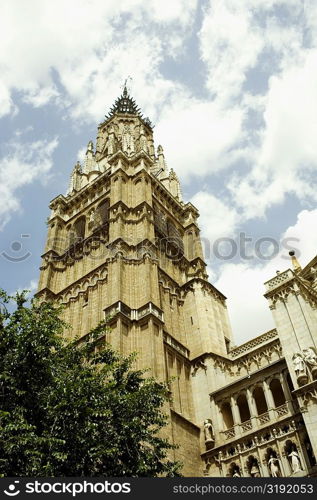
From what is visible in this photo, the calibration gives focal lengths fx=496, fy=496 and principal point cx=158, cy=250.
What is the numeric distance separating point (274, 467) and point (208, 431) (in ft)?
15.8

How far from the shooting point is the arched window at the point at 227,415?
25.2 m

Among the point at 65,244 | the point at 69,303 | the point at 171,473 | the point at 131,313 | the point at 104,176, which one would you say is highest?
the point at 104,176

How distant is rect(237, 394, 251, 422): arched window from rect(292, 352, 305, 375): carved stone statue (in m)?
5.92

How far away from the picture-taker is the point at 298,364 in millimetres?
19578

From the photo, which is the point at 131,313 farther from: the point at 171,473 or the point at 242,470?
the point at 171,473

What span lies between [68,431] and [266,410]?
47.1 feet

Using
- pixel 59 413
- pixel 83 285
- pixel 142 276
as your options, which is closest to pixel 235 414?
pixel 142 276

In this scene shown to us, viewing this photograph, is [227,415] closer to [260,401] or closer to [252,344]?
[260,401]

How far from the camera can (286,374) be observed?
74.9 ft

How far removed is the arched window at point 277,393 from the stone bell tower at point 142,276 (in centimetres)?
399

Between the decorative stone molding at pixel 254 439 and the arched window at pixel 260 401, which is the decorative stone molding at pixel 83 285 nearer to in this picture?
the arched window at pixel 260 401

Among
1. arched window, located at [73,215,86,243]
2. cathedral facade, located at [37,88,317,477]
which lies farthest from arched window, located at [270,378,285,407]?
arched window, located at [73,215,86,243]

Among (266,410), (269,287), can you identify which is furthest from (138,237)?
(266,410)

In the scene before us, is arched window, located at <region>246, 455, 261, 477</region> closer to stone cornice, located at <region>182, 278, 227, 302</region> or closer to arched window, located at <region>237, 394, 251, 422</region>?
arched window, located at <region>237, 394, 251, 422</region>
